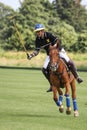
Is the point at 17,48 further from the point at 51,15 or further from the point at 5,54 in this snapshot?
the point at 51,15

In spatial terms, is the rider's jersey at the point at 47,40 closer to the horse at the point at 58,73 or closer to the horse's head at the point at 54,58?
the horse at the point at 58,73

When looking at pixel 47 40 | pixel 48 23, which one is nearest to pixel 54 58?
pixel 47 40

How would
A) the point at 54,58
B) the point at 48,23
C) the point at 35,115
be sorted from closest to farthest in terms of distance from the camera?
the point at 54,58, the point at 35,115, the point at 48,23

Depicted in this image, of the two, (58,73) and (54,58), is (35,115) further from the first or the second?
(54,58)

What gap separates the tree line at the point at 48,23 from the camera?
68.1 metres

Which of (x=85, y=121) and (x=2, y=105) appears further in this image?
(x=2, y=105)

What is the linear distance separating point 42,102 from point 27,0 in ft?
212

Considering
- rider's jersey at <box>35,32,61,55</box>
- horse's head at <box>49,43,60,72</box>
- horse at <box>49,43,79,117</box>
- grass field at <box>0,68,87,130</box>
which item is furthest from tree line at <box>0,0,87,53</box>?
horse's head at <box>49,43,60,72</box>

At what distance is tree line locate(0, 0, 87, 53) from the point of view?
68.1 metres

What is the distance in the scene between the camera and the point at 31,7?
8094 cm

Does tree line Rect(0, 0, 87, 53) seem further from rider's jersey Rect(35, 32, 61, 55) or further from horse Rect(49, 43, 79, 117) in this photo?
horse Rect(49, 43, 79, 117)

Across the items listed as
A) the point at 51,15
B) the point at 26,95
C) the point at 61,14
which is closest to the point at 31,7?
the point at 51,15

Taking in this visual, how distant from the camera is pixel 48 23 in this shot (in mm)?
87312

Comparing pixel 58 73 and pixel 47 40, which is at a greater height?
pixel 47 40
